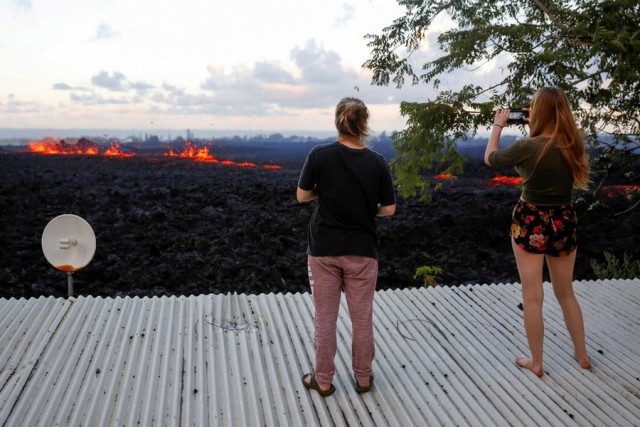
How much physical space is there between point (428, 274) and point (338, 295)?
5719mm

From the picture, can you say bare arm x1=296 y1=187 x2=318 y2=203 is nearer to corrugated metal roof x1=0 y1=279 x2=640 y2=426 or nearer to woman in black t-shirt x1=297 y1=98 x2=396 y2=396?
woman in black t-shirt x1=297 y1=98 x2=396 y2=396

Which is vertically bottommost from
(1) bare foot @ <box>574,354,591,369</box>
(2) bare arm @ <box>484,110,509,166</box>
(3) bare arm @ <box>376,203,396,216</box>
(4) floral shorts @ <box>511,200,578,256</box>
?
(1) bare foot @ <box>574,354,591,369</box>

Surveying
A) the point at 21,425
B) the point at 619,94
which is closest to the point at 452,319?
the point at 21,425

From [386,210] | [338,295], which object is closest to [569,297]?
[386,210]

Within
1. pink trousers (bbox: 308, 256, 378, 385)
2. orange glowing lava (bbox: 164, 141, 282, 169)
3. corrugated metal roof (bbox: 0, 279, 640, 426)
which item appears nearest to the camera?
pink trousers (bbox: 308, 256, 378, 385)

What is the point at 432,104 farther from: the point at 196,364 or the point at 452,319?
the point at 196,364

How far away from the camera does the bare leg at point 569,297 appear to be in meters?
2.71

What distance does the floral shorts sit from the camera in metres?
2.62

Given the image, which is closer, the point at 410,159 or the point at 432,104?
the point at 432,104

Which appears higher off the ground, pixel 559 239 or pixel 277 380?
pixel 559 239

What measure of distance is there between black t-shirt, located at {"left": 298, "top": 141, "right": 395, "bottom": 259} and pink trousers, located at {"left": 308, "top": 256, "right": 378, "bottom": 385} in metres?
0.06

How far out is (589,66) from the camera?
208 inches

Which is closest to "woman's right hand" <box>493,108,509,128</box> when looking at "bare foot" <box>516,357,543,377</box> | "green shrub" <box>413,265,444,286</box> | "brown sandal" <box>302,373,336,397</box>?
"bare foot" <box>516,357,543,377</box>

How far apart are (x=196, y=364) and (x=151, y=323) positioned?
0.66 meters
